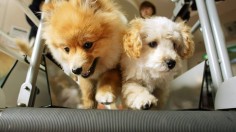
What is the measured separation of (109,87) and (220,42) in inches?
21.2

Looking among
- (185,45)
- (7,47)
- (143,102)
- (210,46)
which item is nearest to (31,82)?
(7,47)

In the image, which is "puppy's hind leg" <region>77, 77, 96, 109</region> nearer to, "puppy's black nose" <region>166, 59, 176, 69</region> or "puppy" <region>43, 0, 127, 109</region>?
"puppy" <region>43, 0, 127, 109</region>

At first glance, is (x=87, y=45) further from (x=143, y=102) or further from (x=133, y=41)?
(x=143, y=102)

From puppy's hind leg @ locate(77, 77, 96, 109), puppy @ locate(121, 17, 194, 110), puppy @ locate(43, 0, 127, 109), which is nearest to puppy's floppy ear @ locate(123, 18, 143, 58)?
puppy @ locate(121, 17, 194, 110)

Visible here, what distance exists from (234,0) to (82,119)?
3.03m

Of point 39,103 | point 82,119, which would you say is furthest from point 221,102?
point 39,103

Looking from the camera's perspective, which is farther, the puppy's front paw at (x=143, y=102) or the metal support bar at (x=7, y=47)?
the metal support bar at (x=7, y=47)

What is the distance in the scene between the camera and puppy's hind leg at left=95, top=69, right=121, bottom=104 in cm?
96

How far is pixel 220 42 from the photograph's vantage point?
3.65 feet

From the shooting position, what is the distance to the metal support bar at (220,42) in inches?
40.8

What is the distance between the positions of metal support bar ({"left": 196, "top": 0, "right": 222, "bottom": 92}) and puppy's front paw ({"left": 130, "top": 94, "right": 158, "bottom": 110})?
0.32 metres

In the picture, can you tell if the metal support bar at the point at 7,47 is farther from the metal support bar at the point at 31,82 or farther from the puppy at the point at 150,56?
the puppy at the point at 150,56

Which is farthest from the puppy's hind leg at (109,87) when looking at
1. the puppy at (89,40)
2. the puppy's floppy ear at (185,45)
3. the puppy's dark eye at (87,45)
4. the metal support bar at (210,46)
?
the metal support bar at (210,46)

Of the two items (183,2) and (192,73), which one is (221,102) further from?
(183,2)
